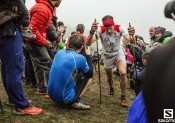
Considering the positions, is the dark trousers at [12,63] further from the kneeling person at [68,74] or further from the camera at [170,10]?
the camera at [170,10]

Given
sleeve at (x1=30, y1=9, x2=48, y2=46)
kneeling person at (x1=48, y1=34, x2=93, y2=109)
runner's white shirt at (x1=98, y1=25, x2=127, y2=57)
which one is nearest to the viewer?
kneeling person at (x1=48, y1=34, x2=93, y2=109)

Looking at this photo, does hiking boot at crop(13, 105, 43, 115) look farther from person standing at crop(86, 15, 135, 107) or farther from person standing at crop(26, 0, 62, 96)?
person standing at crop(86, 15, 135, 107)

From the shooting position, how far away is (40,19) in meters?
6.86

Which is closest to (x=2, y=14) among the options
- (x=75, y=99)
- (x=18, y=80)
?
(x=18, y=80)

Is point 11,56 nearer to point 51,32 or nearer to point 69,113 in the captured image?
point 69,113

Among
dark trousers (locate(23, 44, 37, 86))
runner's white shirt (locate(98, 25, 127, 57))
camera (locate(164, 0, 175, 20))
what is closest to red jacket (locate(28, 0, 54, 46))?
dark trousers (locate(23, 44, 37, 86))

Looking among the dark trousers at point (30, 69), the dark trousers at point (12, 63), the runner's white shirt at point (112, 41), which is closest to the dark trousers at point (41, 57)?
the dark trousers at point (30, 69)

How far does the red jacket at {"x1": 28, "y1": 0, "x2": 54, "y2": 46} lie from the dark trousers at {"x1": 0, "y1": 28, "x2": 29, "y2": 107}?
1.46 metres

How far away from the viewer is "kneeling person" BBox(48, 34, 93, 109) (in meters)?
6.44

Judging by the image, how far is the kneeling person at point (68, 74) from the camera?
21.1 ft

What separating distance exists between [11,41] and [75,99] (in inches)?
89.3

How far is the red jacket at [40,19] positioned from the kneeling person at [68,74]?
0.76 metres

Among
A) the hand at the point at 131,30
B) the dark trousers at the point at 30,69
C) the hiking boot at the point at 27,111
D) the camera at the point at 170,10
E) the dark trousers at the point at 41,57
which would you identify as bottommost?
the hiking boot at the point at 27,111

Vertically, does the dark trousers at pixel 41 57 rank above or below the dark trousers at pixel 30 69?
above
